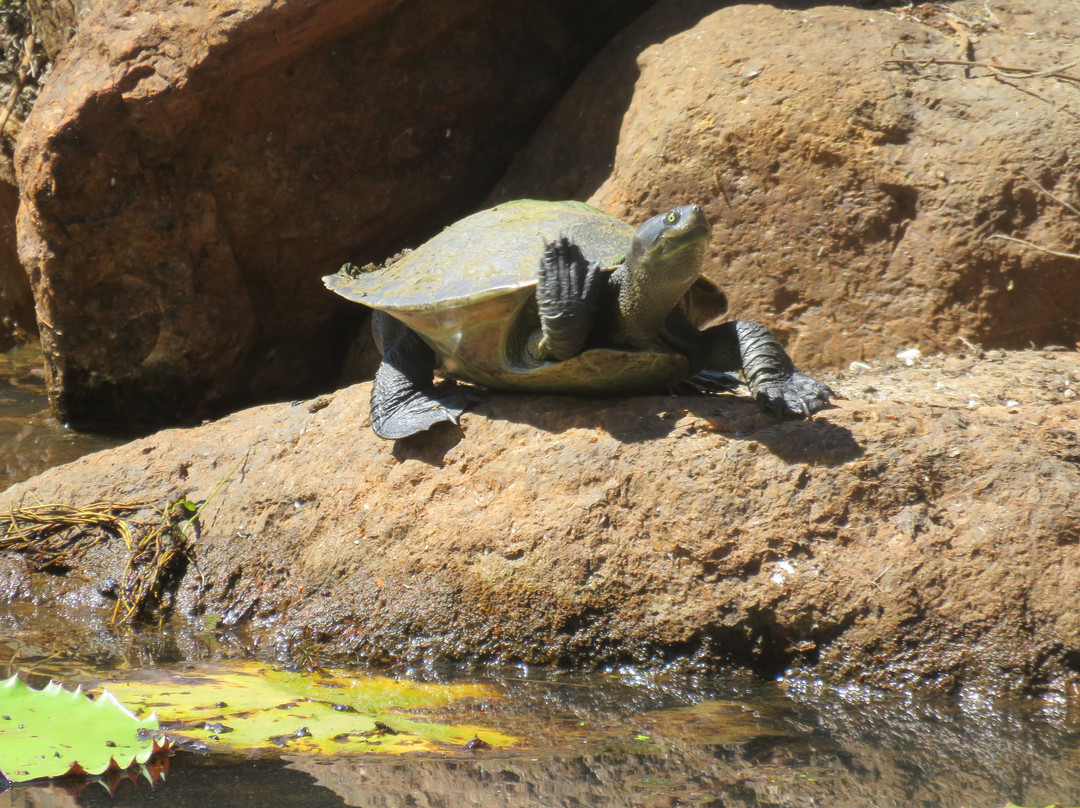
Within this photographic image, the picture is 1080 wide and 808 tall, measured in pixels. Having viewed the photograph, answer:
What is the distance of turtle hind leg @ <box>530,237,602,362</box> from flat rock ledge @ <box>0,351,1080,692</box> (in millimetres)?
367

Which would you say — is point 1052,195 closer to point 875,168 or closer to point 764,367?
point 875,168

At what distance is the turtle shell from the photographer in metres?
3.33

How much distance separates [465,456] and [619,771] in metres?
1.48

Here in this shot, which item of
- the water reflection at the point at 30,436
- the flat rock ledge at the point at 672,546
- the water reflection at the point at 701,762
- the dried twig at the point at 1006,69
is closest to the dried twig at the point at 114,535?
the flat rock ledge at the point at 672,546

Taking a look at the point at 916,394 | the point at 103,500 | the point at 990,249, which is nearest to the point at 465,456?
the point at 103,500

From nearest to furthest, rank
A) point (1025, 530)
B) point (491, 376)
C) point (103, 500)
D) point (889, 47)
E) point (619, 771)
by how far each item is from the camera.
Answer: point (619, 771)
point (1025, 530)
point (491, 376)
point (103, 500)
point (889, 47)

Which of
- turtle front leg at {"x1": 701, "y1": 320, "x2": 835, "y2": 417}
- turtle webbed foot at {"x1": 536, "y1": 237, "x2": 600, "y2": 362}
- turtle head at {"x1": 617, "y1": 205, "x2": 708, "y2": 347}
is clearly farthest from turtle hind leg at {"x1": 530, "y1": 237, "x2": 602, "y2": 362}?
turtle front leg at {"x1": 701, "y1": 320, "x2": 835, "y2": 417}

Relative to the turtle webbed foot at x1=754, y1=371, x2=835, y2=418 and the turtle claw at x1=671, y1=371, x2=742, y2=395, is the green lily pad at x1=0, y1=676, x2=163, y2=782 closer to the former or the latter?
Result: the turtle webbed foot at x1=754, y1=371, x2=835, y2=418

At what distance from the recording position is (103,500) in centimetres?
396

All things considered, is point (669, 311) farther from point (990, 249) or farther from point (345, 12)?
point (345, 12)

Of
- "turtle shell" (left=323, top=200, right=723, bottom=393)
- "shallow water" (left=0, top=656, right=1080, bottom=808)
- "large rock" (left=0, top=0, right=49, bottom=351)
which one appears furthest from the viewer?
"large rock" (left=0, top=0, right=49, bottom=351)

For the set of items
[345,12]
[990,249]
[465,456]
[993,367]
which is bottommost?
[993,367]

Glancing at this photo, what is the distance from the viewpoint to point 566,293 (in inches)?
123

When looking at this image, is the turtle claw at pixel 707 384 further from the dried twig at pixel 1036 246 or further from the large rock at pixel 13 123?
the large rock at pixel 13 123
